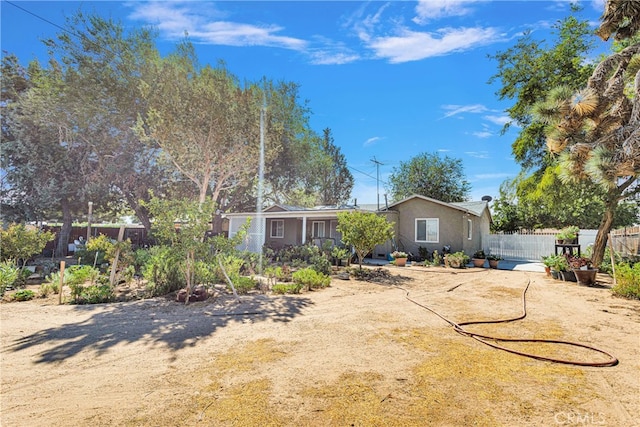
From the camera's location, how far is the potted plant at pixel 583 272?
8766 millimetres

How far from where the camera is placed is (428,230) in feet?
50.4

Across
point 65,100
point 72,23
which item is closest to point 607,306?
point 65,100

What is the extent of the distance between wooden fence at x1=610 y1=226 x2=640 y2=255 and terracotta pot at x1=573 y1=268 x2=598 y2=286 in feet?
18.7

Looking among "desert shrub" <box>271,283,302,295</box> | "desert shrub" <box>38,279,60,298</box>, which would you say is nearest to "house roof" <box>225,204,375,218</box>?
"desert shrub" <box>271,283,302,295</box>

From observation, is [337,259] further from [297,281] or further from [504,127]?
[504,127]

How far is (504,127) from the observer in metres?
15.5

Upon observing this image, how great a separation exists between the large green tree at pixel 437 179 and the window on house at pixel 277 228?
45.0 ft

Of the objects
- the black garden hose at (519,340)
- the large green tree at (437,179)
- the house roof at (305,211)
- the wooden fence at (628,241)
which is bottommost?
the black garden hose at (519,340)

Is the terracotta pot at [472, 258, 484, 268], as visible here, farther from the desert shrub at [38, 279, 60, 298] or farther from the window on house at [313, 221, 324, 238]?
the desert shrub at [38, 279, 60, 298]

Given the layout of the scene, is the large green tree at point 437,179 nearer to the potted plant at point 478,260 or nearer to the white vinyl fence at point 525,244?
the white vinyl fence at point 525,244

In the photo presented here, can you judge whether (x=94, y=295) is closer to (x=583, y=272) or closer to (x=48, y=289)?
(x=48, y=289)

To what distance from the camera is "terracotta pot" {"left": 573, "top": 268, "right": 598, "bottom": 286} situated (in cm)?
875

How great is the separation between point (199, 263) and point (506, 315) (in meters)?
6.43

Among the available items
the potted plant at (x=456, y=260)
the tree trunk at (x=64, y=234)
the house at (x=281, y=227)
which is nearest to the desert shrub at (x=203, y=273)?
the house at (x=281, y=227)
